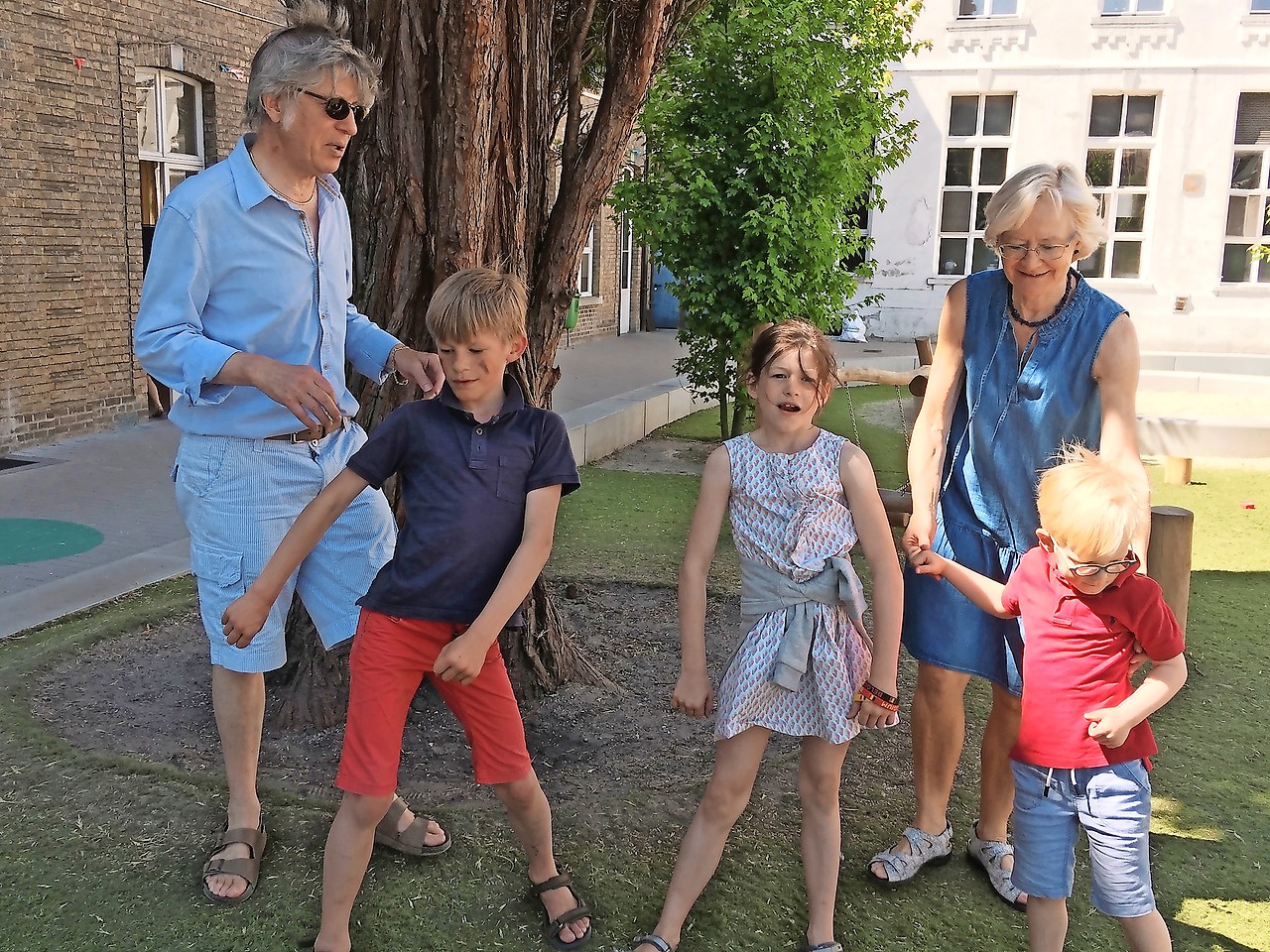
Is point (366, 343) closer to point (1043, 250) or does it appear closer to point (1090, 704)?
point (1043, 250)

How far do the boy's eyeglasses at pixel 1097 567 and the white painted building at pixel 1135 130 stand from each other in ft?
67.3

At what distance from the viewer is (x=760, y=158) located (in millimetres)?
9211

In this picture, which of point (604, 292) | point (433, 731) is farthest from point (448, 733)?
point (604, 292)

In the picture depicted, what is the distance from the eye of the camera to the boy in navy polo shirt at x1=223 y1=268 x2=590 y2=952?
2.65m

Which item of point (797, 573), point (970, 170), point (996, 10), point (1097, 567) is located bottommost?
point (797, 573)

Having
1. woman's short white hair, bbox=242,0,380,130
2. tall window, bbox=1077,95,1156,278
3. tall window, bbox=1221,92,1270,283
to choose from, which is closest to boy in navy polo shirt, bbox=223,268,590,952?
woman's short white hair, bbox=242,0,380,130

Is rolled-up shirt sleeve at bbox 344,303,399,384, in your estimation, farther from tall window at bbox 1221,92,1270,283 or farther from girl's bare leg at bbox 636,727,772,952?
tall window at bbox 1221,92,1270,283

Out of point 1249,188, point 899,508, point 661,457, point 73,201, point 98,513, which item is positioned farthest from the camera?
point 1249,188

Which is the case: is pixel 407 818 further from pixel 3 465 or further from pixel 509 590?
pixel 3 465

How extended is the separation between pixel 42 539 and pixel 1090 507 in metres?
6.31

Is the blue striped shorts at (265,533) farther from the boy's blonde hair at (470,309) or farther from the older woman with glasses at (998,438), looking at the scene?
the older woman with glasses at (998,438)

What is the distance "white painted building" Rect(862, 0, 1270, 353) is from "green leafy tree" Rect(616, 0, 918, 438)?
13271mm

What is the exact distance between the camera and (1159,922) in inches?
103

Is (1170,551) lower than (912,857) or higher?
higher
